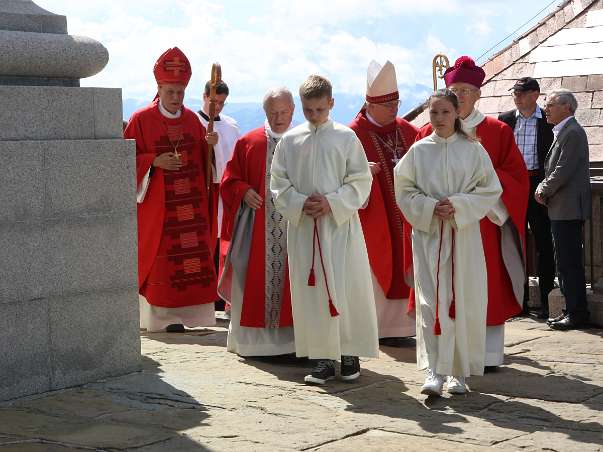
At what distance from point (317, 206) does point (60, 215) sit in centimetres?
140

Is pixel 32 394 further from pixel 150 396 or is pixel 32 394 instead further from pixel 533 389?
pixel 533 389

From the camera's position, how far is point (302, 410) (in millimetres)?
6621

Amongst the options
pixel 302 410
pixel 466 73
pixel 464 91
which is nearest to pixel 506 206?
pixel 464 91

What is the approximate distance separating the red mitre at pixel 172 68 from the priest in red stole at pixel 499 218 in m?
2.29

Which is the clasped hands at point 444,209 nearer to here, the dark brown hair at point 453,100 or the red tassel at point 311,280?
the dark brown hair at point 453,100

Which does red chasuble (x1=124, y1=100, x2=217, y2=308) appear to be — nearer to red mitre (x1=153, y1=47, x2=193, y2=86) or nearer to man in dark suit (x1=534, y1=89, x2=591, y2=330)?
red mitre (x1=153, y1=47, x2=193, y2=86)

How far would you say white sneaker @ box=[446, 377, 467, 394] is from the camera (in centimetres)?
702

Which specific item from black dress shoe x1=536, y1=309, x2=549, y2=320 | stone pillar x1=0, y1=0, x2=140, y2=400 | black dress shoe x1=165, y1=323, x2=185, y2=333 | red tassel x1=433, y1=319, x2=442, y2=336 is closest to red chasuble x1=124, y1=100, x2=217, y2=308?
black dress shoe x1=165, y1=323, x2=185, y2=333

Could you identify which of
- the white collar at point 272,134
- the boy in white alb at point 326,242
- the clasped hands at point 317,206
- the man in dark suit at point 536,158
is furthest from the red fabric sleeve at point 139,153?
the man in dark suit at point 536,158

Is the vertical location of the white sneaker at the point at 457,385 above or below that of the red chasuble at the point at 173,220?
below

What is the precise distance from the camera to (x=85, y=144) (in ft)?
23.6

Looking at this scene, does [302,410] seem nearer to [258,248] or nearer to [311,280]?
[311,280]

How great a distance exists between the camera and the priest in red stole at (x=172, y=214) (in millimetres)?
9656

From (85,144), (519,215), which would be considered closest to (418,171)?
(519,215)
